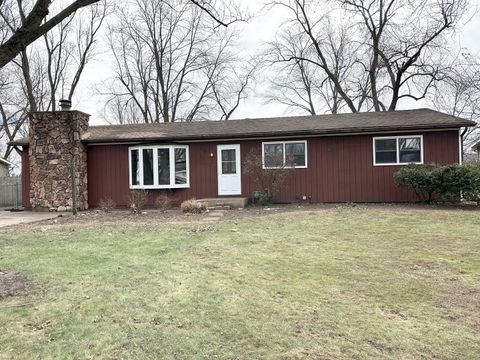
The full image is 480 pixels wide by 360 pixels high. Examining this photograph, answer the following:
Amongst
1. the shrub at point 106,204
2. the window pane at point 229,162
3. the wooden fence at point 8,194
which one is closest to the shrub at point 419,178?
the window pane at point 229,162

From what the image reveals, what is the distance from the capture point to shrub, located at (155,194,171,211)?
521 inches

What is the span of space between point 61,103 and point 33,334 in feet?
43.3

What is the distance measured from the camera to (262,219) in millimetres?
9852

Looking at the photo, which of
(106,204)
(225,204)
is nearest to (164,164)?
(106,204)

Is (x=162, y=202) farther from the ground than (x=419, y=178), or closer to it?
closer to it

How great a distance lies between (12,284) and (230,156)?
34.3ft

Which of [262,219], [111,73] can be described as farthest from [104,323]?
[111,73]

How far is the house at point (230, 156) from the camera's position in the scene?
1338 centimetres

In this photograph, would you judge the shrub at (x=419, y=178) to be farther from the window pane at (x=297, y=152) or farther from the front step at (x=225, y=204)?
the front step at (x=225, y=204)

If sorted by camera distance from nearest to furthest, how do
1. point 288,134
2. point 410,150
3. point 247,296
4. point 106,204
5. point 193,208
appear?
1. point 247,296
2. point 193,208
3. point 410,150
4. point 288,134
5. point 106,204

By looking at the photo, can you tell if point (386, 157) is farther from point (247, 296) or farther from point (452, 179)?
point (247, 296)

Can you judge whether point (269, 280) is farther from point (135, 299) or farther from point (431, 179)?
point (431, 179)

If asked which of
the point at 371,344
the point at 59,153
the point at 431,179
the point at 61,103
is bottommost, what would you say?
the point at 371,344

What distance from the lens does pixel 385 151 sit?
1355cm
